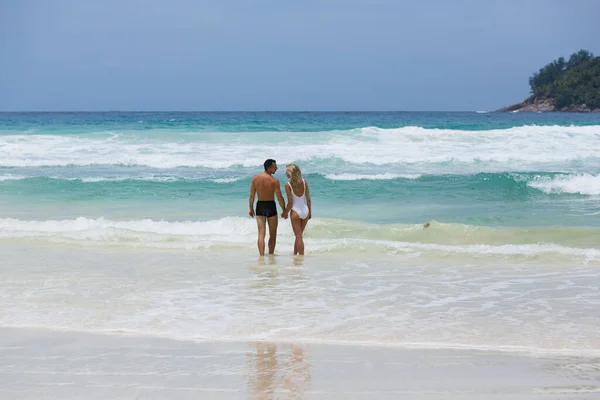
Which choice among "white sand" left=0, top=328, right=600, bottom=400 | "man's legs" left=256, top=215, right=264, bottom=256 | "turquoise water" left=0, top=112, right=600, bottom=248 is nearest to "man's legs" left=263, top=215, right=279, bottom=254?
"man's legs" left=256, top=215, right=264, bottom=256

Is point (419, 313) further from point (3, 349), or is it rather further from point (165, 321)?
point (3, 349)

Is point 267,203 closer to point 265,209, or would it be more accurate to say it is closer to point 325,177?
point 265,209

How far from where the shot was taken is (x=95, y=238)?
1116 centimetres

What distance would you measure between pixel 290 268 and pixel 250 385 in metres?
4.41

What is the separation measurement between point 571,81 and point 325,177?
89.0m

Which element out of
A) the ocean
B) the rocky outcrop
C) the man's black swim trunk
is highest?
the rocky outcrop

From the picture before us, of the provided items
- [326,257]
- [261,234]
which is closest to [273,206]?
[261,234]

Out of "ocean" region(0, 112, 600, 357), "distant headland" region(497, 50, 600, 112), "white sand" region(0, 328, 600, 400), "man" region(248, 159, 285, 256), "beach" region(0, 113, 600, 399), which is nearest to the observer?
"white sand" region(0, 328, 600, 400)

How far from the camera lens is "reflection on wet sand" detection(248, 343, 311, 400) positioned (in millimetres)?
4270

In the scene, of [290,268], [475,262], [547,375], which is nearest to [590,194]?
[475,262]

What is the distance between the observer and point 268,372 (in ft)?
15.3

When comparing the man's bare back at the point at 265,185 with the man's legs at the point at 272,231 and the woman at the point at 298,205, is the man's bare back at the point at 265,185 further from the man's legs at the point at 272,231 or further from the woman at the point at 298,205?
the man's legs at the point at 272,231

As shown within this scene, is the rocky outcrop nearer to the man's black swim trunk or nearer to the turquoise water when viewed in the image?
the turquoise water

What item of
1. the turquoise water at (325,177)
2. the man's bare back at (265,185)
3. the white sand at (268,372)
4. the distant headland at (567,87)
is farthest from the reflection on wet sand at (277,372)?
the distant headland at (567,87)
